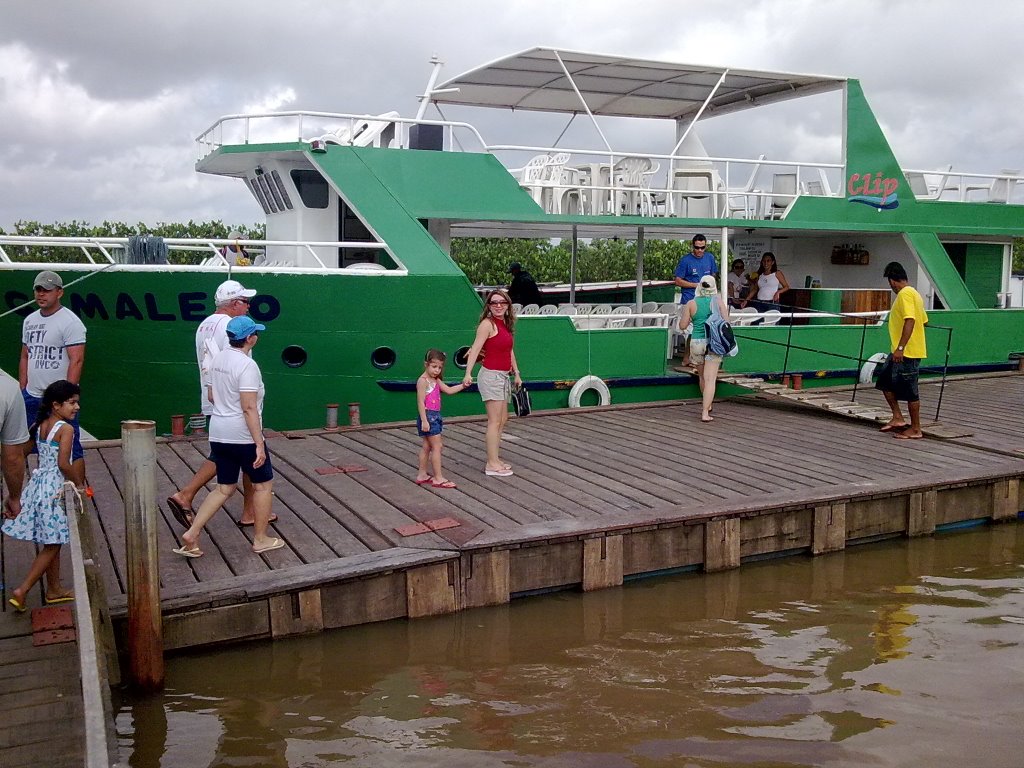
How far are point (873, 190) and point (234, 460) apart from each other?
11112 millimetres

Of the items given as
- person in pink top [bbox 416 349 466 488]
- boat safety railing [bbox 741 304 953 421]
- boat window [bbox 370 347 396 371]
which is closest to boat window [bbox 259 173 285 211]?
boat window [bbox 370 347 396 371]

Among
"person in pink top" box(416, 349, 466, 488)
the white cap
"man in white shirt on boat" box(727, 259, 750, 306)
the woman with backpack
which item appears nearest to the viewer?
the white cap

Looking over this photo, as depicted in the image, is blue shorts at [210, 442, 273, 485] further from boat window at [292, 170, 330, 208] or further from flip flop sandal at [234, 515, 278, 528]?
boat window at [292, 170, 330, 208]

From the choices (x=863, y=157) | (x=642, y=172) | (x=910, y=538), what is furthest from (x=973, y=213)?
(x=910, y=538)

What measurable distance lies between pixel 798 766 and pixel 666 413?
7254mm

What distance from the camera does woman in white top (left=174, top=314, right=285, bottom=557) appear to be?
6.06m

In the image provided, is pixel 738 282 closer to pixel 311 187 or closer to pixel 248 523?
pixel 311 187

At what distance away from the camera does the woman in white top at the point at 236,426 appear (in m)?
6.06

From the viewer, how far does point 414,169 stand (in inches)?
442

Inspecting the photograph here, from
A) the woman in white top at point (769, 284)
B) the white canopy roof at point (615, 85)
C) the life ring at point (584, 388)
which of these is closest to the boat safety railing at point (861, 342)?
the woman in white top at point (769, 284)

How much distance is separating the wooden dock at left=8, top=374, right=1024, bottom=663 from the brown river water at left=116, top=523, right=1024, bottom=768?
0.75 feet

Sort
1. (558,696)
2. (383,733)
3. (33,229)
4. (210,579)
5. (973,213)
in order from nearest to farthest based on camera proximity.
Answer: (383,733) < (558,696) < (210,579) < (973,213) < (33,229)

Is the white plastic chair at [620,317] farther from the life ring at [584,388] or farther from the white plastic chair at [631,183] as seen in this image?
the white plastic chair at [631,183]

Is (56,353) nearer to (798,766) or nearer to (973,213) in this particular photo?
(798,766)
